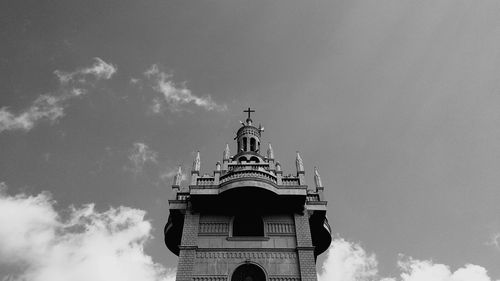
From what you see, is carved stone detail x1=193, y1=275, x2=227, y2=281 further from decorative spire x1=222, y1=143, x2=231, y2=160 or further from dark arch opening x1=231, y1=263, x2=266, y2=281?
decorative spire x1=222, y1=143, x2=231, y2=160

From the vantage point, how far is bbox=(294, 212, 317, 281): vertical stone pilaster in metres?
23.9

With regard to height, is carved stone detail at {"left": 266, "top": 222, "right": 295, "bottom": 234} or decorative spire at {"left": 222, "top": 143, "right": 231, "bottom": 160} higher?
decorative spire at {"left": 222, "top": 143, "right": 231, "bottom": 160}

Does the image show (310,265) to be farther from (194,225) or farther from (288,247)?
(194,225)

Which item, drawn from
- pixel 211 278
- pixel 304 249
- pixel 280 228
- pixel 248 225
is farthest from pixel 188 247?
pixel 304 249

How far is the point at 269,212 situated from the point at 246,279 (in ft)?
16.1

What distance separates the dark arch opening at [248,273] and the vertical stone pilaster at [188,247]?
270 cm

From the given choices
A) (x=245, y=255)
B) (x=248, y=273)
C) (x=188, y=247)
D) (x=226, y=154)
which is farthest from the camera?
(x=226, y=154)

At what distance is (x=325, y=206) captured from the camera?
2845 cm

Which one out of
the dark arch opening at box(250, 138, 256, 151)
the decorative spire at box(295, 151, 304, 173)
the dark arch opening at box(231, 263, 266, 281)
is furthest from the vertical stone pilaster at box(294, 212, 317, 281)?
the dark arch opening at box(250, 138, 256, 151)

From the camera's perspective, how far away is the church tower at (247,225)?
962 inches

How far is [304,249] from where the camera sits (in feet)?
82.8

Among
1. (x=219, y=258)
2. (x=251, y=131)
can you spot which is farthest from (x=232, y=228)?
(x=251, y=131)

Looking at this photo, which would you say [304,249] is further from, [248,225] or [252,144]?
[252,144]

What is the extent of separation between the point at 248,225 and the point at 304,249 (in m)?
4.37
